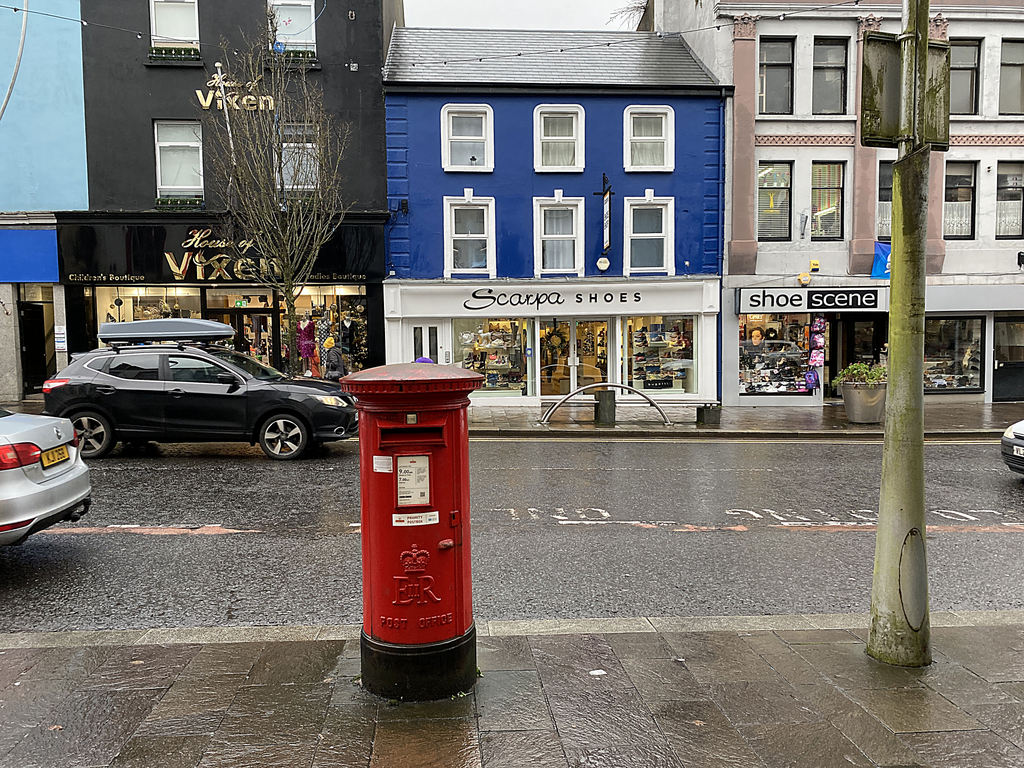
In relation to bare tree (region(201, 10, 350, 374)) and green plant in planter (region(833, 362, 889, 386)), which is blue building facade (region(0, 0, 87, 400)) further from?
green plant in planter (region(833, 362, 889, 386))

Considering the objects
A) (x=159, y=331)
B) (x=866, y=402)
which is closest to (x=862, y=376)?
(x=866, y=402)

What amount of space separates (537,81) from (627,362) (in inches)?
302

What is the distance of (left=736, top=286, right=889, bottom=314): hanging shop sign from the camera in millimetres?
18531

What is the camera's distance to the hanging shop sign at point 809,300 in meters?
18.5

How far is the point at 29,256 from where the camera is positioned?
17.6 m

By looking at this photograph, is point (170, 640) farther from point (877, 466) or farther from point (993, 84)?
point (993, 84)

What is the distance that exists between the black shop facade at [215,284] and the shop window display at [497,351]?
218cm

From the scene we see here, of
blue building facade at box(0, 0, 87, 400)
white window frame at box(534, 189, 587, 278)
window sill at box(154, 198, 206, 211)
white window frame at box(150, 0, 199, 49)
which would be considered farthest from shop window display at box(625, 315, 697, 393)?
blue building facade at box(0, 0, 87, 400)

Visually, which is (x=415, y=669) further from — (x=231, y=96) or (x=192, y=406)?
(x=231, y=96)

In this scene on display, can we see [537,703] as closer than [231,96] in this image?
Yes

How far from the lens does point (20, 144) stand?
1752 cm

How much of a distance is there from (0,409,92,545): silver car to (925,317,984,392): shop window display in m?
20.2

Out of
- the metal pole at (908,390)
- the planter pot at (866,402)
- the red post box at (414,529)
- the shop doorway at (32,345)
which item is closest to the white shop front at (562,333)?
the planter pot at (866,402)

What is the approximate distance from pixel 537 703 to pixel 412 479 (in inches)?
49.6
